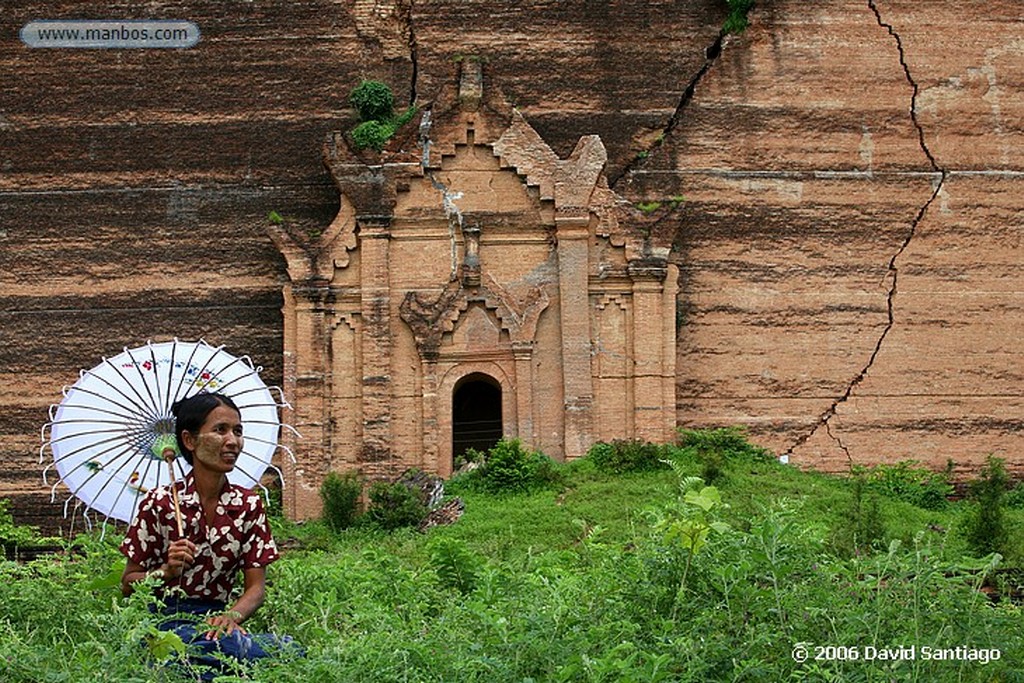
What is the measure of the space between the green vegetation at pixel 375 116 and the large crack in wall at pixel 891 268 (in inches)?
280

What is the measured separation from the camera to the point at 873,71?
24.6 metres

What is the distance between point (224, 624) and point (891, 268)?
17.2 metres

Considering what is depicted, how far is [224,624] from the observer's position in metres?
8.60

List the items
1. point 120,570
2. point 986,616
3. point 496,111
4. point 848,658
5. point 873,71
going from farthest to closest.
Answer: point 873,71 → point 496,111 → point 120,570 → point 986,616 → point 848,658

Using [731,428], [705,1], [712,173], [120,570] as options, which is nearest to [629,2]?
[705,1]

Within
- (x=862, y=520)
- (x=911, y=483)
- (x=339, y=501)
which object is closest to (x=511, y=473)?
(x=339, y=501)

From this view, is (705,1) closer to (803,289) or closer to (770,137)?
(770,137)

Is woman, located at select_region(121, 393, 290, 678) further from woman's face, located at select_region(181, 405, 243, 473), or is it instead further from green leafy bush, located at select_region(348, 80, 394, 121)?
green leafy bush, located at select_region(348, 80, 394, 121)

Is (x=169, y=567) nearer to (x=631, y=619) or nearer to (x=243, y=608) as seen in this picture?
(x=243, y=608)

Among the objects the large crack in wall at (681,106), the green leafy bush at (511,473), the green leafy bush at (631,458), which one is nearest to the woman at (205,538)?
the green leafy bush at (511,473)

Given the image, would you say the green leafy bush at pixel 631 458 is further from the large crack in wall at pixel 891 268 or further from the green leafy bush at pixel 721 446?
the large crack in wall at pixel 891 268

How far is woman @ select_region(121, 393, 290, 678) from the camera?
8.77m

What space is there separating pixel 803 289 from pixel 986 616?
599 inches

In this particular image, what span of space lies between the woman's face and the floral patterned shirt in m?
0.15
